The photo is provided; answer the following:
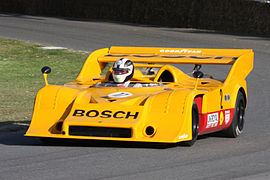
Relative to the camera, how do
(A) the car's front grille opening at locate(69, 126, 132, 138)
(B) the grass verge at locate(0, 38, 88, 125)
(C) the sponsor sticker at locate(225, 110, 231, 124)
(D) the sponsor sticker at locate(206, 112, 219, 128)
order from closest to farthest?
(A) the car's front grille opening at locate(69, 126, 132, 138), (D) the sponsor sticker at locate(206, 112, 219, 128), (C) the sponsor sticker at locate(225, 110, 231, 124), (B) the grass verge at locate(0, 38, 88, 125)

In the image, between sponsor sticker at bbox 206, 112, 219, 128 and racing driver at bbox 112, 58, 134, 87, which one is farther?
racing driver at bbox 112, 58, 134, 87

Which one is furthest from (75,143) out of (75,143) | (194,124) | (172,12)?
(172,12)

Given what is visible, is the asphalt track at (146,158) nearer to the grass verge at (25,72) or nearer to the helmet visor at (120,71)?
the helmet visor at (120,71)

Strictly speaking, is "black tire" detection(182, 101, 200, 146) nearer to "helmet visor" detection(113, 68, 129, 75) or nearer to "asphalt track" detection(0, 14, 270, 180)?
"asphalt track" detection(0, 14, 270, 180)

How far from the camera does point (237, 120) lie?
1084 cm

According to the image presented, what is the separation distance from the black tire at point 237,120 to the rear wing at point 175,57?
39cm

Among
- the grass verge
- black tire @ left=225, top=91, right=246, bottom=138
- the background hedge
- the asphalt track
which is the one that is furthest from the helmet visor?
the background hedge

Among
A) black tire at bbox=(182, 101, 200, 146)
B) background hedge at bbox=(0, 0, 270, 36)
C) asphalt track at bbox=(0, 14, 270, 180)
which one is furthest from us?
background hedge at bbox=(0, 0, 270, 36)

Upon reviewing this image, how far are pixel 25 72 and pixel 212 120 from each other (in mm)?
10529

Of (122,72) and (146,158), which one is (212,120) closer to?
(122,72)

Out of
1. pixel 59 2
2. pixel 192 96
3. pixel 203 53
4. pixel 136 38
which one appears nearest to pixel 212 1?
pixel 136 38

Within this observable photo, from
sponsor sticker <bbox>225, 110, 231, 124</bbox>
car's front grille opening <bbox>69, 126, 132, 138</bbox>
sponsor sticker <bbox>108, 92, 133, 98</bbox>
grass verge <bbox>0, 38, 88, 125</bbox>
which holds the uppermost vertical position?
sponsor sticker <bbox>108, 92, 133, 98</bbox>

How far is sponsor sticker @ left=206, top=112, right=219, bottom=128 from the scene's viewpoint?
32.6 feet

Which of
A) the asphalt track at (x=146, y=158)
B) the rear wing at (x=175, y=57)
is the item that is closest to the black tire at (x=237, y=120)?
the asphalt track at (x=146, y=158)
